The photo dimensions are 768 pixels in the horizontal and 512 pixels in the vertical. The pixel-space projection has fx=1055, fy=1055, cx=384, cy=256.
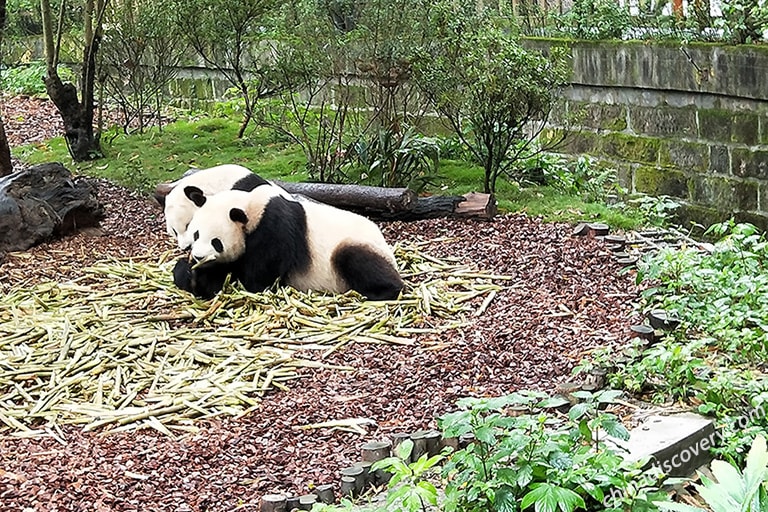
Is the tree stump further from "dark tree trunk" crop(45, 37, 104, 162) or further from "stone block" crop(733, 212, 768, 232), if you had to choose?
"stone block" crop(733, 212, 768, 232)

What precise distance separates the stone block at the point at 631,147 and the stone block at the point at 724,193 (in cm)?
54

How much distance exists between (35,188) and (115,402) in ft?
12.0

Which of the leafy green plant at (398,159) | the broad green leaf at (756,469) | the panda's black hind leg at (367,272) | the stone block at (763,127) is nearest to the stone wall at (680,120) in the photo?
the stone block at (763,127)

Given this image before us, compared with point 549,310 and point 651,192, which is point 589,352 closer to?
point 549,310

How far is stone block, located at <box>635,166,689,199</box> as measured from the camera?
9.51 meters

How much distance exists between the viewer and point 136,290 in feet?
21.7

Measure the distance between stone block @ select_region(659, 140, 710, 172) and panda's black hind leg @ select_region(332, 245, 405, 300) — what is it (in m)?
4.21

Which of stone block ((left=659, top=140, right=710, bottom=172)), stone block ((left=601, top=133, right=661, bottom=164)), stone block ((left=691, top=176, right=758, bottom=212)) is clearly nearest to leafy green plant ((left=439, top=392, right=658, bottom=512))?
stone block ((left=691, top=176, right=758, bottom=212))

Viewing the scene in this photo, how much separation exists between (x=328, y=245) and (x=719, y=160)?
4416 mm

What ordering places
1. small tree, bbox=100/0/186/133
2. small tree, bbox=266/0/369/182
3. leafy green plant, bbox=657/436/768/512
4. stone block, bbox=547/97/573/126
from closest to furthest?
leafy green plant, bbox=657/436/768/512 < small tree, bbox=266/0/369/182 < stone block, bbox=547/97/573/126 < small tree, bbox=100/0/186/133

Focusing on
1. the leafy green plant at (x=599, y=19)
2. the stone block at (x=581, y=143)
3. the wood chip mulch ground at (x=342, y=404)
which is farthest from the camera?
the stone block at (x=581, y=143)

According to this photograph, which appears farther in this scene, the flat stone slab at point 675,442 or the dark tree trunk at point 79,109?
the dark tree trunk at point 79,109

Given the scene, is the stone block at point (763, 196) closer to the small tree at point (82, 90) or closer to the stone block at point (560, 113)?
the stone block at point (560, 113)

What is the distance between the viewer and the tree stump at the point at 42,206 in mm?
7812
